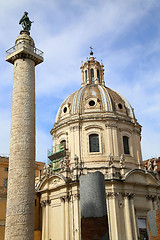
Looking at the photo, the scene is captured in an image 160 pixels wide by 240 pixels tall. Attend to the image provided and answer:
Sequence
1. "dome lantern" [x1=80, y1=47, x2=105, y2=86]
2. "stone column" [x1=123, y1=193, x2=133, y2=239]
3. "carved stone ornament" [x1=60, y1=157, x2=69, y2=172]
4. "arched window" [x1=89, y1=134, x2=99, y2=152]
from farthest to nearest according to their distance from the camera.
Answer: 1. "dome lantern" [x1=80, y1=47, x2=105, y2=86]
2. "arched window" [x1=89, y1=134, x2=99, y2=152]
3. "carved stone ornament" [x1=60, y1=157, x2=69, y2=172]
4. "stone column" [x1=123, y1=193, x2=133, y2=239]

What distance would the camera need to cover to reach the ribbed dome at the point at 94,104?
1527 inches

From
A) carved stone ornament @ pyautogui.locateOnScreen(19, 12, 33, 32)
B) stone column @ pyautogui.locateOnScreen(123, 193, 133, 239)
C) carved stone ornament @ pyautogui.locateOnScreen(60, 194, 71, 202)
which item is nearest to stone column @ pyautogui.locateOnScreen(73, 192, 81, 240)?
carved stone ornament @ pyautogui.locateOnScreen(60, 194, 71, 202)

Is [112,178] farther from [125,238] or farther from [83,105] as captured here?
[83,105]

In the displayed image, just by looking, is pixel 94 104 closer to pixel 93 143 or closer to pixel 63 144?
pixel 93 143

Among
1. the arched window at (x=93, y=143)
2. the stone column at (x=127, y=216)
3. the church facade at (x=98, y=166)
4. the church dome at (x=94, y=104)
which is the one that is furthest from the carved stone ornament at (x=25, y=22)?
the stone column at (x=127, y=216)

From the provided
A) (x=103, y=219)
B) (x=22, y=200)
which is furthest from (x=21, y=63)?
(x=103, y=219)

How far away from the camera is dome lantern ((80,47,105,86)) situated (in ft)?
146

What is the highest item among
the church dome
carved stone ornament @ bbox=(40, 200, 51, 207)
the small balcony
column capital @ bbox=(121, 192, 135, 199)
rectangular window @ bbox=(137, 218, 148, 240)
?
the church dome

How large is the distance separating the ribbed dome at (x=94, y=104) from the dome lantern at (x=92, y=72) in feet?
9.46

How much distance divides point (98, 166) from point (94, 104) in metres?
9.01

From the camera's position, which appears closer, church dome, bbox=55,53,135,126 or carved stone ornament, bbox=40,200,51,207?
carved stone ornament, bbox=40,200,51,207

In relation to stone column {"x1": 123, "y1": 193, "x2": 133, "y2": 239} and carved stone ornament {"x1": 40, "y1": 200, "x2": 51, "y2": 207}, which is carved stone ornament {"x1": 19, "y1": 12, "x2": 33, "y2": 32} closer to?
stone column {"x1": 123, "y1": 193, "x2": 133, "y2": 239}

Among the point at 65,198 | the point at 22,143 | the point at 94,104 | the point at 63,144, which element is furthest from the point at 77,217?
the point at 94,104

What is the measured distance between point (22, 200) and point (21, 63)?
10619 millimetres
